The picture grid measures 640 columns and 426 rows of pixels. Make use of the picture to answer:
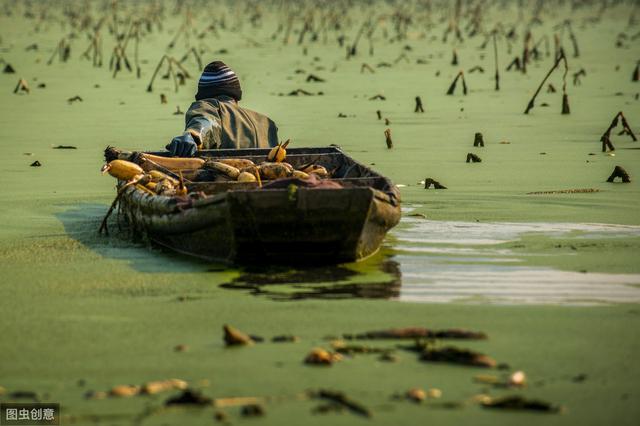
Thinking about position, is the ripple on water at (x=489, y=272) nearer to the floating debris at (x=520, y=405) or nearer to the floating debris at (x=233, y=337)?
the floating debris at (x=233, y=337)

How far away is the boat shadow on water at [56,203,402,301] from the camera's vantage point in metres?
6.05

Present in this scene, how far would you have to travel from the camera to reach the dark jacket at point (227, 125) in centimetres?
867

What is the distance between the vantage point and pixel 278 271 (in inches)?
255

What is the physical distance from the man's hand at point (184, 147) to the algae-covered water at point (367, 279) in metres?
0.72

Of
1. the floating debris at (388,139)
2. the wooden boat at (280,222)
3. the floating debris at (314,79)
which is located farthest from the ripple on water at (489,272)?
the floating debris at (314,79)

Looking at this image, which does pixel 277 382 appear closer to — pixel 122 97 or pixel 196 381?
pixel 196 381

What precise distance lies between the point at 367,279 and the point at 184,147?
92.7 inches

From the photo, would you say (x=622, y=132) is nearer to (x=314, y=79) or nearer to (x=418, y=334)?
(x=314, y=79)

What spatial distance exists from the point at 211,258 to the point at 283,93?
9455 millimetres

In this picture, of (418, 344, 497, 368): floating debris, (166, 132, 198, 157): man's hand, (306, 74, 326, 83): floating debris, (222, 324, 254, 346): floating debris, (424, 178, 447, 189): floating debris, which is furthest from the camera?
(306, 74, 326, 83): floating debris

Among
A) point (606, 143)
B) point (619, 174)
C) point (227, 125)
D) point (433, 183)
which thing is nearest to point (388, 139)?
point (606, 143)

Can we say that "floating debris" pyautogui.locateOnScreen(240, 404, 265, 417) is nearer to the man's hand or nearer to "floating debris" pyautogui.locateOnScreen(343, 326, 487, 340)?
"floating debris" pyautogui.locateOnScreen(343, 326, 487, 340)

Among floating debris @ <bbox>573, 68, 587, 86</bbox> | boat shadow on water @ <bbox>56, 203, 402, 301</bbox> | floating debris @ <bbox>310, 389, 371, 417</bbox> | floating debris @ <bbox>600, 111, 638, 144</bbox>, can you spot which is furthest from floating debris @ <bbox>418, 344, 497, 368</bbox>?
floating debris @ <bbox>573, 68, 587, 86</bbox>

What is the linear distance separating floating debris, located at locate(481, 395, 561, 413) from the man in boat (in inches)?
178
